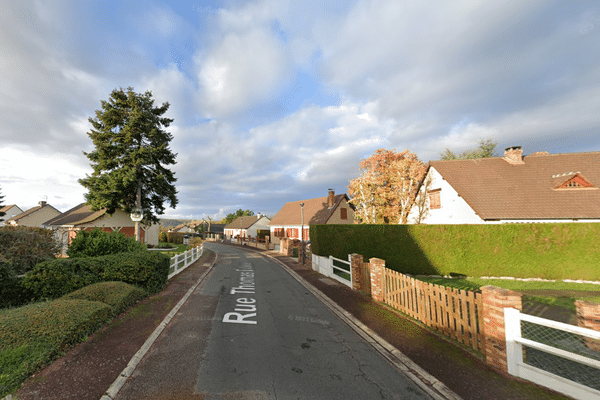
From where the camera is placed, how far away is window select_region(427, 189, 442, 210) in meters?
20.1

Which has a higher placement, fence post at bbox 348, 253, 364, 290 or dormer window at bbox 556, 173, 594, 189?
dormer window at bbox 556, 173, 594, 189

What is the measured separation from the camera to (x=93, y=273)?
8180 mm

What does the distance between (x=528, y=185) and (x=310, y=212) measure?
2471 cm

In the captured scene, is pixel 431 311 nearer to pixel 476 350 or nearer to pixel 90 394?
pixel 476 350

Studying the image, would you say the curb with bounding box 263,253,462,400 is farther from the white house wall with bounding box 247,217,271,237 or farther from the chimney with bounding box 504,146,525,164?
the white house wall with bounding box 247,217,271,237

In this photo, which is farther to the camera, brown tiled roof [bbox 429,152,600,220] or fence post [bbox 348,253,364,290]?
brown tiled roof [bbox 429,152,600,220]

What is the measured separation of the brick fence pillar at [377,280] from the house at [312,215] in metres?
19.2

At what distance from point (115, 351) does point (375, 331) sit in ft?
19.9

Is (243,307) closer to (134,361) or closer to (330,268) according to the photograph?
(134,361)

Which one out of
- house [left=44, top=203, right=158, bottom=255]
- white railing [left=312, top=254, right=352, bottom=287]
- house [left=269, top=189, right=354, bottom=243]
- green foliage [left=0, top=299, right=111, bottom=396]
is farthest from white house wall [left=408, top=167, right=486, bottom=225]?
house [left=44, top=203, right=158, bottom=255]

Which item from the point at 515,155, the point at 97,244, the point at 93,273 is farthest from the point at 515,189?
the point at 97,244

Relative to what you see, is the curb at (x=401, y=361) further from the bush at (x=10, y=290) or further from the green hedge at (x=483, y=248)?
the bush at (x=10, y=290)

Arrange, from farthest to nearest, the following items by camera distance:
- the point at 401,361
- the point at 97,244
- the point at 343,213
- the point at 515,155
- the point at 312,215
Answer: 1. the point at 312,215
2. the point at 343,213
3. the point at 515,155
4. the point at 97,244
5. the point at 401,361

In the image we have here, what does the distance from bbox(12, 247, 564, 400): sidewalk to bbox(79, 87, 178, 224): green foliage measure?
18848mm
